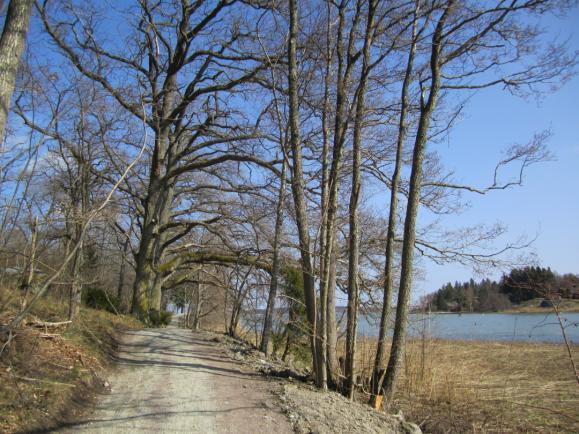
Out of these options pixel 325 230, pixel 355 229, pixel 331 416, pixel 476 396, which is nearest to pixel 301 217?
pixel 325 230

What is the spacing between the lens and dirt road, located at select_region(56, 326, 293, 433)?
5.59 metres

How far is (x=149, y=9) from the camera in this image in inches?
625

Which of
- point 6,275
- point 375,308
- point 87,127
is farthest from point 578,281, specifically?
point 6,275

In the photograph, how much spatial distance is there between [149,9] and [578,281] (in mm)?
15195

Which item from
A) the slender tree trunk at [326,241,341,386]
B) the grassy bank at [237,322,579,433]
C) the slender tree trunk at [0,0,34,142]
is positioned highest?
the slender tree trunk at [0,0,34,142]

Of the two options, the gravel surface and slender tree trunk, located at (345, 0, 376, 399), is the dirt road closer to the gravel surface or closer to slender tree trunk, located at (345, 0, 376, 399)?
the gravel surface

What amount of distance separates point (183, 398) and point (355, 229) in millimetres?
4102

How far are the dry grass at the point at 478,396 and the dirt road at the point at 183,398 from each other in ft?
9.15

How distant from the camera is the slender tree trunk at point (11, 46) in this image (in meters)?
6.02

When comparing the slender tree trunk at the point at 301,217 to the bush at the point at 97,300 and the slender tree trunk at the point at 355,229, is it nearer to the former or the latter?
the slender tree trunk at the point at 355,229

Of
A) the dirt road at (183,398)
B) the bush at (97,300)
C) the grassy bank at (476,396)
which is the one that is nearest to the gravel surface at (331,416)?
the dirt road at (183,398)

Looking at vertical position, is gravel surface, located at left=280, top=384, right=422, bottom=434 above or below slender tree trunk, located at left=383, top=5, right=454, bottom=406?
below

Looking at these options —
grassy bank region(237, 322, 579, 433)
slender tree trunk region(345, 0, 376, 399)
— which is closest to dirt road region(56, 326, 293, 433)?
slender tree trunk region(345, 0, 376, 399)

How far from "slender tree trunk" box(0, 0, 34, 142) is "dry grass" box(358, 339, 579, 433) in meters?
7.23
